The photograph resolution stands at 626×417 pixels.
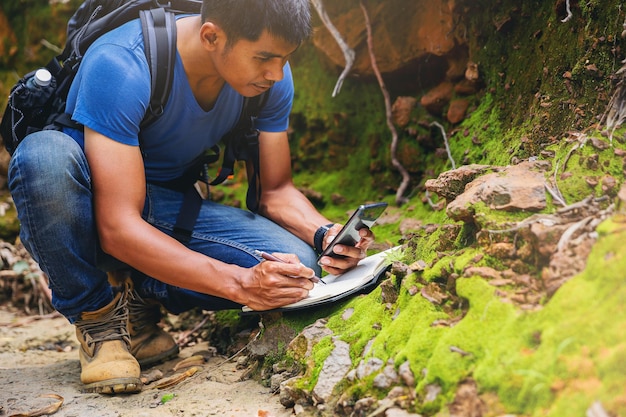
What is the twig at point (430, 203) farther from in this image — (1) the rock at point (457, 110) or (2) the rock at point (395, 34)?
(2) the rock at point (395, 34)

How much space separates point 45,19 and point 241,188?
2450mm

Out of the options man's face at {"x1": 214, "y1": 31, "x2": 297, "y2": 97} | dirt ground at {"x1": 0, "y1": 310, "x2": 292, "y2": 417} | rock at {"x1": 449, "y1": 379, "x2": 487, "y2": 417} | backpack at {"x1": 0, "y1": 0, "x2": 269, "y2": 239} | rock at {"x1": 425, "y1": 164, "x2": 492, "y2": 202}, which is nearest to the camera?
rock at {"x1": 449, "y1": 379, "x2": 487, "y2": 417}

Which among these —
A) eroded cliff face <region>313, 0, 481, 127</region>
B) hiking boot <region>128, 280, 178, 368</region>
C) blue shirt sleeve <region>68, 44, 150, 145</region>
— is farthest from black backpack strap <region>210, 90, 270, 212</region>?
eroded cliff face <region>313, 0, 481, 127</region>

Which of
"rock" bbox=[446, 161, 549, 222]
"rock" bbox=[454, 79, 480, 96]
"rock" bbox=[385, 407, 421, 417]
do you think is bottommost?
"rock" bbox=[385, 407, 421, 417]

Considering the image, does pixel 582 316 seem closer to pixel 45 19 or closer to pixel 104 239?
pixel 104 239

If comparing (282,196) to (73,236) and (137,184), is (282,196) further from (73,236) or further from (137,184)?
(73,236)

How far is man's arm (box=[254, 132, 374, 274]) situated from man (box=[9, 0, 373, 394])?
0.15m

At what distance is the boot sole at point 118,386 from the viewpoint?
99.7 inches

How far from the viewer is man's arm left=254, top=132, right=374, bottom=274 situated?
3.18 metres

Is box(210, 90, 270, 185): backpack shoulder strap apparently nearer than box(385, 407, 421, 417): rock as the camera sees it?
No

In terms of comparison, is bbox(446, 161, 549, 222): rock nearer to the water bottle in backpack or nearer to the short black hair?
the short black hair

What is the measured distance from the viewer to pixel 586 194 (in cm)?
202

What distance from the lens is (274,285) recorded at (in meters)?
2.39

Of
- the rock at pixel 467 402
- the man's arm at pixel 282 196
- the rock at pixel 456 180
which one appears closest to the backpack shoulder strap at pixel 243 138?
the man's arm at pixel 282 196
